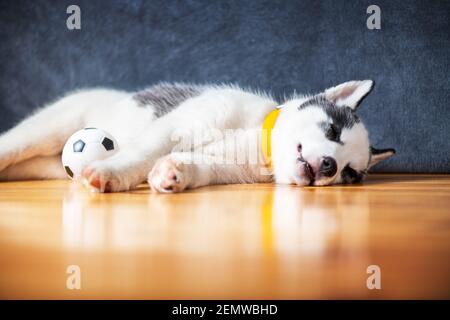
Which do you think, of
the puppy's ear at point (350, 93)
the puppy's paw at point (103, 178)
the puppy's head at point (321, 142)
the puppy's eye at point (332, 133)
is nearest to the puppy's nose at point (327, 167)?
the puppy's head at point (321, 142)

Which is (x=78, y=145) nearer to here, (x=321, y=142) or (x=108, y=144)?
(x=108, y=144)

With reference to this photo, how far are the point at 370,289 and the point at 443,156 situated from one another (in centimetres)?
281

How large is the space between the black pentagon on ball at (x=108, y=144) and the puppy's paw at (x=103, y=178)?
12.8 inches

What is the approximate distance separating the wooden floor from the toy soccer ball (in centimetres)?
33

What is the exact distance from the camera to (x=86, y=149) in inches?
88.7

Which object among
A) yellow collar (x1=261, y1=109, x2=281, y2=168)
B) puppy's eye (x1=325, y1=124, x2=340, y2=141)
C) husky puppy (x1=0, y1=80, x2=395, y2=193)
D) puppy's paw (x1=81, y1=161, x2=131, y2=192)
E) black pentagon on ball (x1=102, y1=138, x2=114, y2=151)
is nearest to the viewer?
puppy's paw (x1=81, y1=161, x2=131, y2=192)

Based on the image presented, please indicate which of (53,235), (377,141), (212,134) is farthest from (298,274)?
(377,141)

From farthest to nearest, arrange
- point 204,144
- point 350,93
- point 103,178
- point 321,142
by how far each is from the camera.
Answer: point 350,93 → point 204,144 → point 321,142 → point 103,178

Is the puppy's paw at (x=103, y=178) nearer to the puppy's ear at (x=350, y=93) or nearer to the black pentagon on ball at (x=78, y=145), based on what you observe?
the black pentagon on ball at (x=78, y=145)

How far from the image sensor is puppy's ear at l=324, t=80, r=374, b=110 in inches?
102

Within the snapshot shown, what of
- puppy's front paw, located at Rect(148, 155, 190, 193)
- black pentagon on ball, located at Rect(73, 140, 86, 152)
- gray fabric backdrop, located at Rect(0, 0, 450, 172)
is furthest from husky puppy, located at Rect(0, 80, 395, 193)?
gray fabric backdrop, located at Rect(0, 0, 450, 172)

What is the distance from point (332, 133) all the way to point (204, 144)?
597mm

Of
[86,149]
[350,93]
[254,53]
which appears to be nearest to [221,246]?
[86,149]

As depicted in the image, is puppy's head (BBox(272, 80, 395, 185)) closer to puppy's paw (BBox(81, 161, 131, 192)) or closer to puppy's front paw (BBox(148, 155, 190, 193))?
puppy's front paw (BBox(148, 155, 190, 193))
